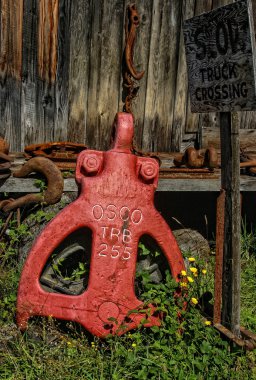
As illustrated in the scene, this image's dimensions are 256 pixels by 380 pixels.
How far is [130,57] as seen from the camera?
19.1ft

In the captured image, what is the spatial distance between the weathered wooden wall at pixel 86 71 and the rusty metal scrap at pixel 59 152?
0.51 metres

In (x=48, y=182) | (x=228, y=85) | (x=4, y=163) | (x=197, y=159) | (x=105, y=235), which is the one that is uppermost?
(x=228, y=85)

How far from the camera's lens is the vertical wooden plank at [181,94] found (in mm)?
6039

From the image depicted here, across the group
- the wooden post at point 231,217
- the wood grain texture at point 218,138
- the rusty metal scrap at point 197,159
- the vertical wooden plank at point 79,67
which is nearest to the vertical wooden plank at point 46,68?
the vertical wooden plank at point 79,67

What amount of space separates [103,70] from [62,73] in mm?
432

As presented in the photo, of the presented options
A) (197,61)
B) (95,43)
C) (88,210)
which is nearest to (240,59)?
(197,61)

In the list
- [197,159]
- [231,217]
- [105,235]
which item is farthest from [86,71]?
[231,217]

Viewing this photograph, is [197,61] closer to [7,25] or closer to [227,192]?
[227,192]

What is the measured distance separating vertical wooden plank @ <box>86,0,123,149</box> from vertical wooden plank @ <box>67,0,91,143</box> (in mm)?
54

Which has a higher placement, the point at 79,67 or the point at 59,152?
the point at 79,67

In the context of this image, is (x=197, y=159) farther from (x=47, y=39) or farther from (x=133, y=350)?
(x=133, y=350)

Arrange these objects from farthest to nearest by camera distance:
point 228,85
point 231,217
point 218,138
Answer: point 218,138
point 231,217
point 228,85

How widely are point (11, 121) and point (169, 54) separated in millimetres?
1813

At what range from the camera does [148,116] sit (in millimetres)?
6066
